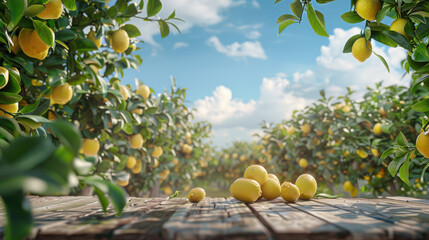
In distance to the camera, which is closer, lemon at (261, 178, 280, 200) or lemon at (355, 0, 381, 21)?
lemon at (355, 0, 381, 21)

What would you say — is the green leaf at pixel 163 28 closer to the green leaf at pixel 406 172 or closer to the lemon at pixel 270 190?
the lemon at pixel 270 190

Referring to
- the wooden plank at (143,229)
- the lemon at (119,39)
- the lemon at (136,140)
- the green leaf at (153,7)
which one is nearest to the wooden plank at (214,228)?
the wooden plank at (143,229)

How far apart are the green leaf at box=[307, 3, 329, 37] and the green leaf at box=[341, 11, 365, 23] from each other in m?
0.14

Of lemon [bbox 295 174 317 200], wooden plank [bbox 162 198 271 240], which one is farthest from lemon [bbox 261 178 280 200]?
wooden plank [bbox 162 198 271 240]

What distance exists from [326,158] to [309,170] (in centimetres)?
64

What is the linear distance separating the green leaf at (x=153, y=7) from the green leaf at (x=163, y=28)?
111 millimetres

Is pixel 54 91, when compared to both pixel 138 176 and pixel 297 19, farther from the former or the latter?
pixel 138 176

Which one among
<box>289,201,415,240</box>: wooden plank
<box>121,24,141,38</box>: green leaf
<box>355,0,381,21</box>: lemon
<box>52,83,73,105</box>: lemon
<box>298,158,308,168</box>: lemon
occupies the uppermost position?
<box>121,24,141,38</box>: green leaf

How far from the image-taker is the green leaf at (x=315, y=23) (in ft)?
3.77

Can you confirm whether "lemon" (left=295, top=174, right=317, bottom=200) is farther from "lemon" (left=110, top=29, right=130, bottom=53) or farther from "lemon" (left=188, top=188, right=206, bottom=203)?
"lemon" (left=110, top=29, right=130, bottom=53)

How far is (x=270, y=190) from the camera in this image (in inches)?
56.2

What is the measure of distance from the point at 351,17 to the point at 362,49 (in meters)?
0.14

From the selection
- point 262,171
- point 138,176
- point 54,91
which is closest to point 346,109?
point 262,171

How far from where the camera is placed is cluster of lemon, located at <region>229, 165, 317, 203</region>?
4.24 ft
